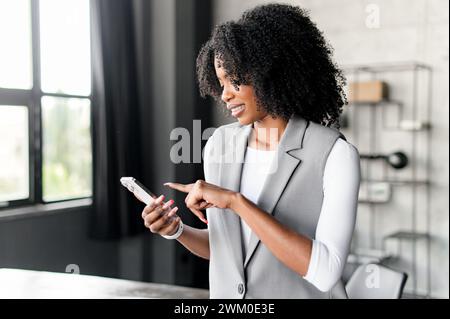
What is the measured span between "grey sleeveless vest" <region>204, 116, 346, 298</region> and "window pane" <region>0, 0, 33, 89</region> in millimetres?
219

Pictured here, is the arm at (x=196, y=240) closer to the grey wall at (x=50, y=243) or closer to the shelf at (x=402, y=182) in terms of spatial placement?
the grey wall at (x=50, y=243)

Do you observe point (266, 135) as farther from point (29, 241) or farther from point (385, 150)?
point (385, 150)

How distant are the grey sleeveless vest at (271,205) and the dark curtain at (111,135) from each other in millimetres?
110

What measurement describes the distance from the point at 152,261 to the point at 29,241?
0.28 meters

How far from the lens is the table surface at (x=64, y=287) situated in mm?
558

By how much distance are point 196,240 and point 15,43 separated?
29 centimetres

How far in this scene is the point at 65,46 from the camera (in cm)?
58

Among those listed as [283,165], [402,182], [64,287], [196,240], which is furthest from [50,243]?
[402,182]

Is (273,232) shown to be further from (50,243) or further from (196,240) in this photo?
(50,243)

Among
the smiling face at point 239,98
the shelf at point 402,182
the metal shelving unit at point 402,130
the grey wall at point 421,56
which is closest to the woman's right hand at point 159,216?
the smiling face at point 239,98

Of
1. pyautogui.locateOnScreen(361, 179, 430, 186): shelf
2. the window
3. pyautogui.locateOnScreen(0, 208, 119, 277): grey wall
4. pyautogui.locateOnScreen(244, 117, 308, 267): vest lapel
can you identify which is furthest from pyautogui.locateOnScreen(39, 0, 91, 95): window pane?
pyautogui.locateOnScreen(361, 179, 430, 186): shelf

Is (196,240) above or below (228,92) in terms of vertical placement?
below

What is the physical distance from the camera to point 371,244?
228 centimetres

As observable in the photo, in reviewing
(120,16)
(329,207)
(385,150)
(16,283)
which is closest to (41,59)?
(120,16)
